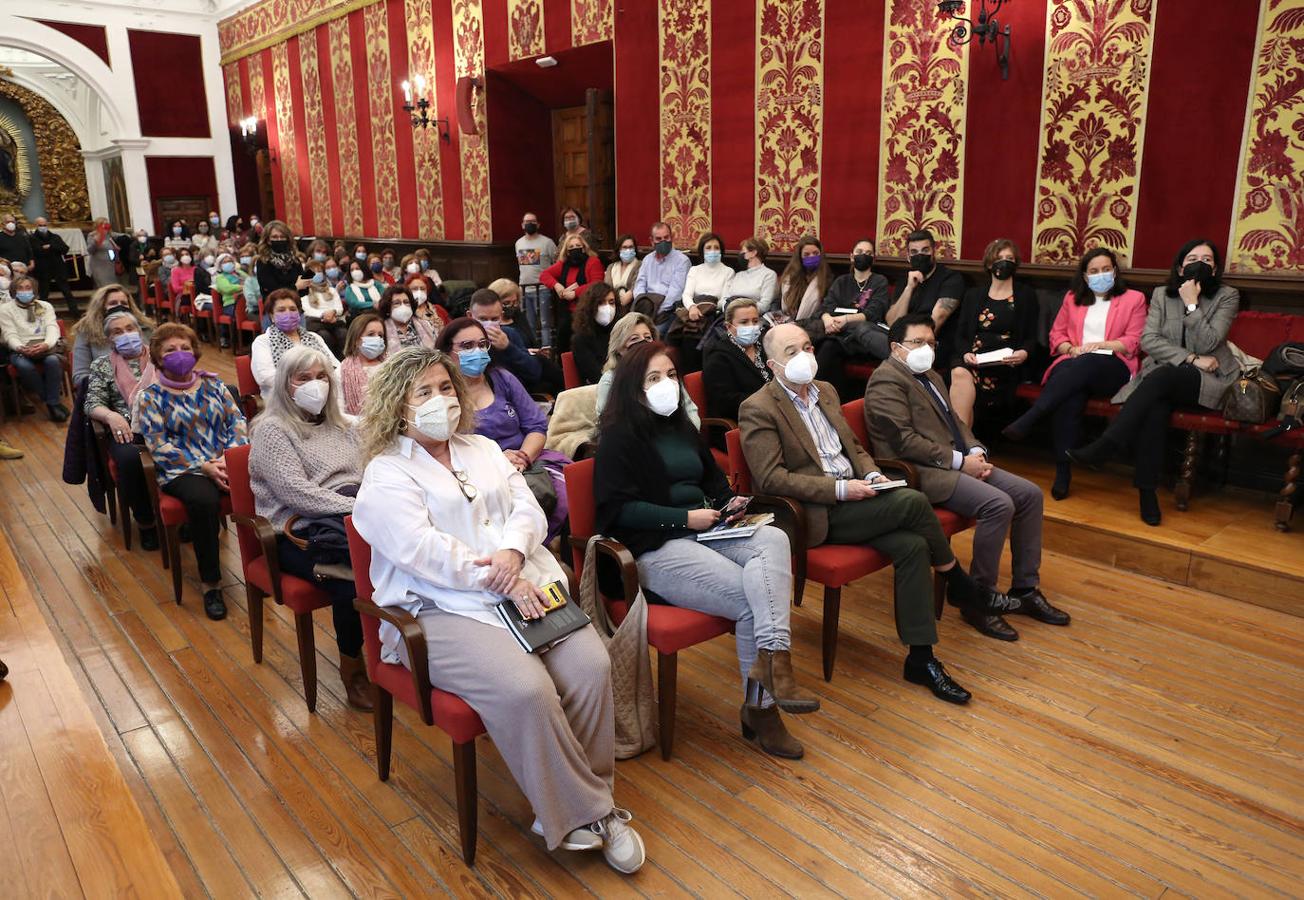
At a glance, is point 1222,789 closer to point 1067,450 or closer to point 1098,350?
point 1067,450

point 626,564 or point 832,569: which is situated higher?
point 626,564

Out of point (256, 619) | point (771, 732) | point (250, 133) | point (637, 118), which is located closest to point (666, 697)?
point (771, 732)

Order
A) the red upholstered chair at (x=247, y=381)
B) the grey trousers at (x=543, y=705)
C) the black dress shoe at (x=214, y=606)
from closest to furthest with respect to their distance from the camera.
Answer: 1. the grey trousers at (x=543, y=705)
2. the black dress shoe at (x=214, y=606)
3. the red upholstered chair at (x=247, y=381)

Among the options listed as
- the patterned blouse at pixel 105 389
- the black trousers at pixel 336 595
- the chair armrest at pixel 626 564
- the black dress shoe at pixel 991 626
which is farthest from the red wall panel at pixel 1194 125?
the patterned blouse at pixel 105 389

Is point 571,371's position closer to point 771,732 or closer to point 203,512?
point 203,512

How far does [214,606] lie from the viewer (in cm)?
385

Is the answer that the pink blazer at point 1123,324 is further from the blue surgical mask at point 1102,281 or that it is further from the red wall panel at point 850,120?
the red wall panel at point 850,120

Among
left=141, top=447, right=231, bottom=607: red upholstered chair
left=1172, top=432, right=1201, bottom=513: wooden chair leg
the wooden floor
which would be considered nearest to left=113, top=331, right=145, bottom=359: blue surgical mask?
left=141, top=447, right=231, bottom=607: red upholstered chair

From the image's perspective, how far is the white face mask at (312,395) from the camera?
10.9ft

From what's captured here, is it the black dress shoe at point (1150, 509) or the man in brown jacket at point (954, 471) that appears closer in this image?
the man in brown jacket at point (954, 471)

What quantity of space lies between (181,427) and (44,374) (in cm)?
465

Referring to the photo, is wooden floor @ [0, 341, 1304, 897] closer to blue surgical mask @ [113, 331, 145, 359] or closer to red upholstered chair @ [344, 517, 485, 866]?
red upholstered chair @ [344, 517, 485, 866]

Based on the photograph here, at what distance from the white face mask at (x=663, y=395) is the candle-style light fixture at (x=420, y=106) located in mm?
8829

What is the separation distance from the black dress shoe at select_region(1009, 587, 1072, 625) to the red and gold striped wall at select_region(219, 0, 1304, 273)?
2.30 metres
